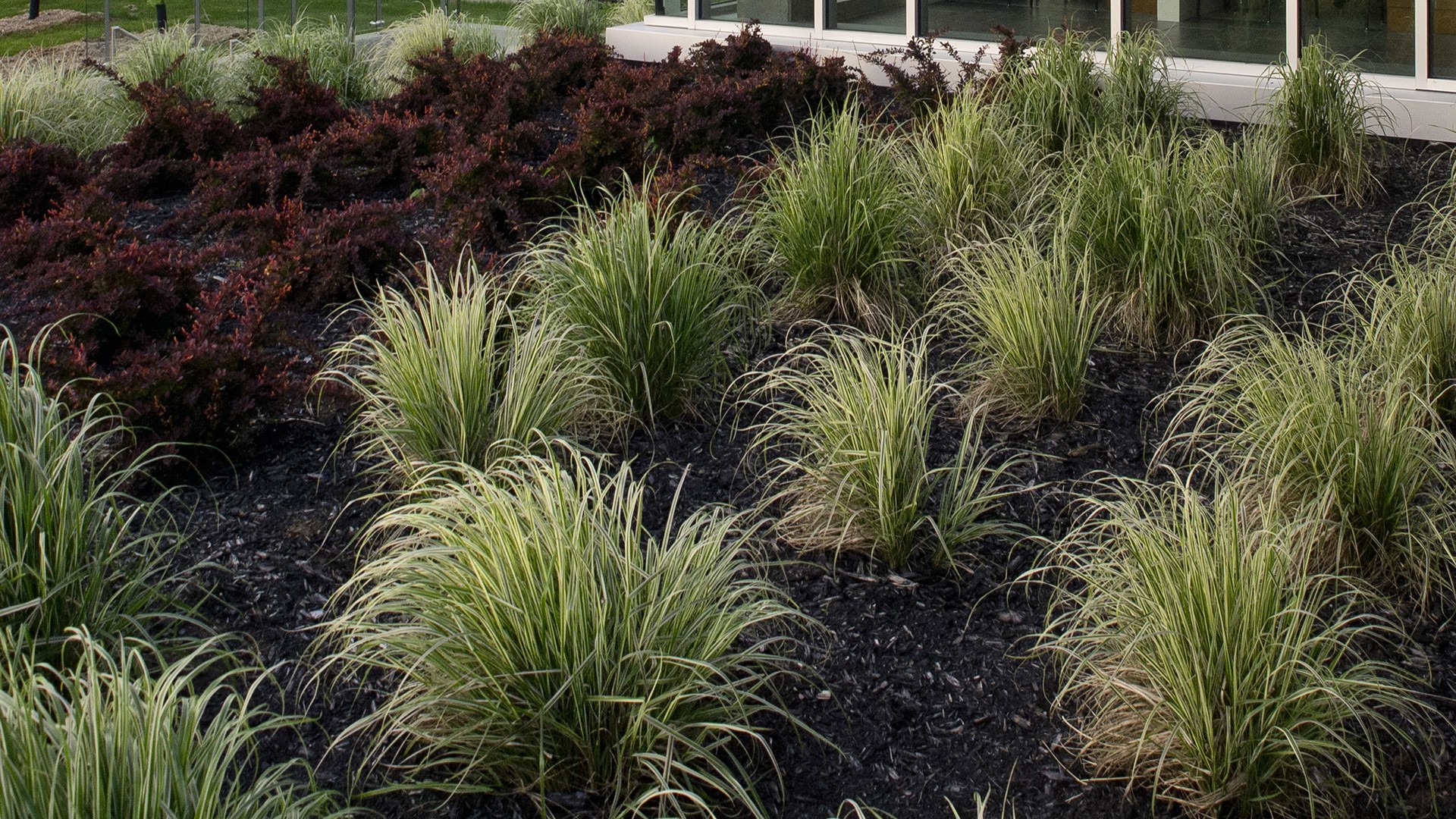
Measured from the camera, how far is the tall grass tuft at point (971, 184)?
251 inches

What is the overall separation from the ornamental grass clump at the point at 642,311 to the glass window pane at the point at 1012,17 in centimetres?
505

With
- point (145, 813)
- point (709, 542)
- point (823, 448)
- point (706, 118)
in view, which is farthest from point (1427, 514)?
point (706, 118)

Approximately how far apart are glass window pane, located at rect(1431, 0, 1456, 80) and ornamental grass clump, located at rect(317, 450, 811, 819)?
719 centimetres

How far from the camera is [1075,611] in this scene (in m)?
3.80

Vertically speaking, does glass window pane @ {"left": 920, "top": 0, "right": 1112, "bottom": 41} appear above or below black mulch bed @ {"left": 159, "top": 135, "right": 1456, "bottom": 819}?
above

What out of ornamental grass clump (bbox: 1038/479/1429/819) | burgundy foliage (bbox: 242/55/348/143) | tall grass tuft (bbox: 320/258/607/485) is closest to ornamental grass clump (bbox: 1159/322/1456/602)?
ornamental grass clump (bbox: 1038/479/1429/819)

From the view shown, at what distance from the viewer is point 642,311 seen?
5.09 m

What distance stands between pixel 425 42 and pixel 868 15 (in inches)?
157

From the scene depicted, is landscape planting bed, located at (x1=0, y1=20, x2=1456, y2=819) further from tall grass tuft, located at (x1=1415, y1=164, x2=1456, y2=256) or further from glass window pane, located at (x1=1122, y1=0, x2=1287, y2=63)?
glass window pane, located at (x1=1122, y1=0, x2=1287, y2=63)

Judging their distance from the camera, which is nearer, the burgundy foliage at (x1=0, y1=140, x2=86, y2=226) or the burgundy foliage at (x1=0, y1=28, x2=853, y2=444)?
the burgundy foliage at (x1=0, y1=28, x2=853, y2=444)

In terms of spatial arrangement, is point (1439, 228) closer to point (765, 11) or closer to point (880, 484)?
point (880, 484)

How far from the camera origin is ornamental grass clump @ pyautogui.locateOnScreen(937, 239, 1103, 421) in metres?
4.97

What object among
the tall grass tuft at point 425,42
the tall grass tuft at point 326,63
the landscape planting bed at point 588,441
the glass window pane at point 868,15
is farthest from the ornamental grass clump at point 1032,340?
the tall grass tuft at point 425,42

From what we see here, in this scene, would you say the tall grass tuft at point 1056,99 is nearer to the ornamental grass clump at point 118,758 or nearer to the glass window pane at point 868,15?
the glass window pane at point 868,15
